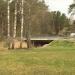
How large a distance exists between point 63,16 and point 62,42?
63607mm

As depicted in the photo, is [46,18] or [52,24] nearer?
[46,18]

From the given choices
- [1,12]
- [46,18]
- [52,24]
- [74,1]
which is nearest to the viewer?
[74,1]

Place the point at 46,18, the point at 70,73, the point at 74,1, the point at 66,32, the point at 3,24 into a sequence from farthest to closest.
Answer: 1. the point at 46,18
2. the point at 66,32
3. the point at 3,24
4. the point at 74,1
5. the point at 70,73

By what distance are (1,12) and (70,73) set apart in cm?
4708

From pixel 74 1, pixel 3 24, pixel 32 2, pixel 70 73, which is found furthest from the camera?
pixel 3 24

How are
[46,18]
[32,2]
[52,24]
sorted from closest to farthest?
[32,2] < [46,18] < [52,24]

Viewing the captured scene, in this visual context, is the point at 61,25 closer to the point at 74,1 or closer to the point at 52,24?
the point at 52,24

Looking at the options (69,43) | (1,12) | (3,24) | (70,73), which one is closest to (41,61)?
(70,73)

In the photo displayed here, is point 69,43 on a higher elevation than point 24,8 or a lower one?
lower

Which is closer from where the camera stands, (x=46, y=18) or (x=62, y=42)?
(x=62, y=42)

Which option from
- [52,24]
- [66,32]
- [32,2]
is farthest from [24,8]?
[52,24]

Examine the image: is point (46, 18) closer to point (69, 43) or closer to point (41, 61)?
point (69, 43)

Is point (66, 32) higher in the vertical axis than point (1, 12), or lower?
lower

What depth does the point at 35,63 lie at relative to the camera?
1529 centimetres
